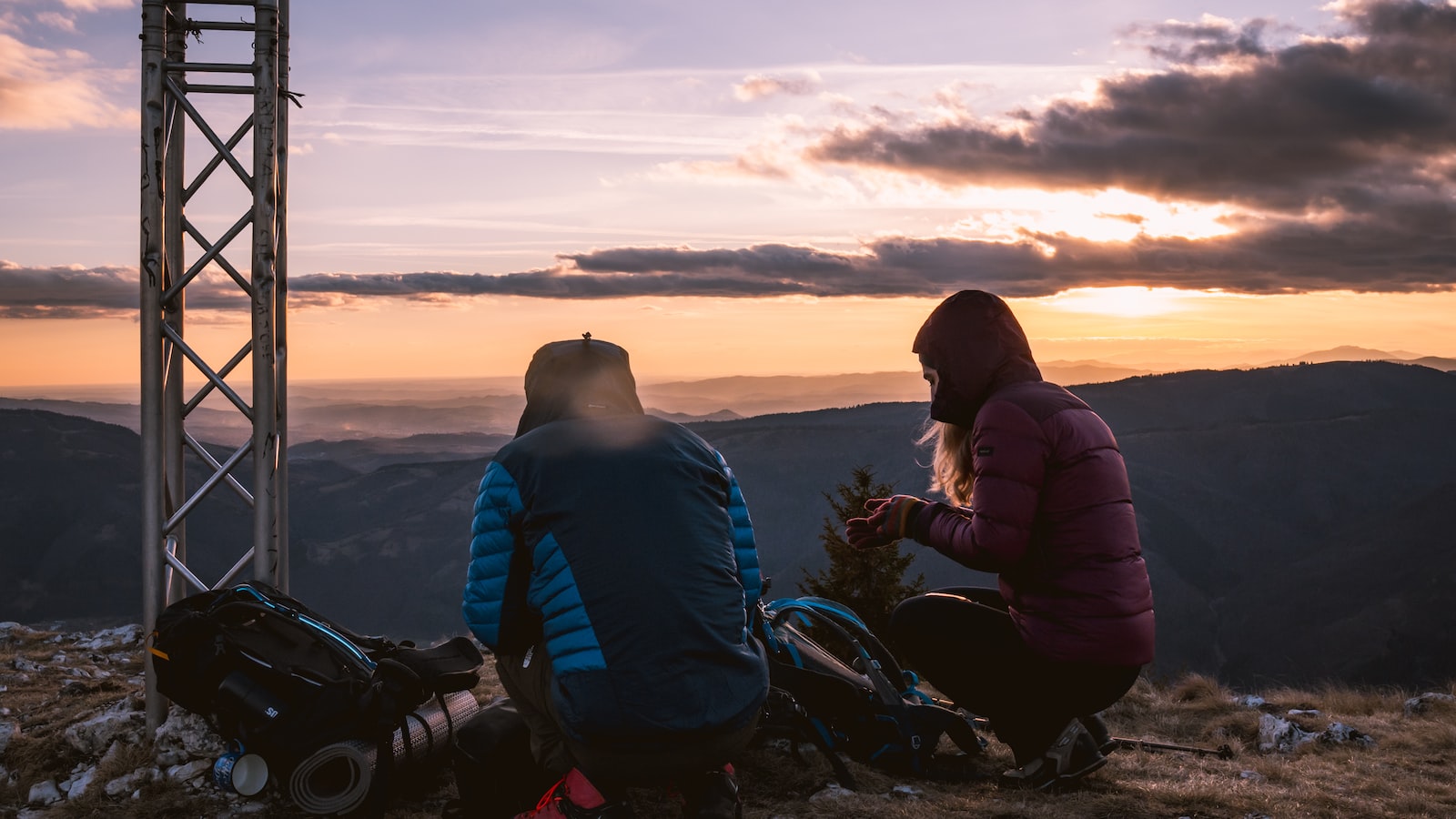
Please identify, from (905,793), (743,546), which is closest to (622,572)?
(743,546)

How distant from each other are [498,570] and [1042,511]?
2.18m

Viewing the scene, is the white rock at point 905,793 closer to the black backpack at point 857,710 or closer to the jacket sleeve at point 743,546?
the black backpack at point 857,710

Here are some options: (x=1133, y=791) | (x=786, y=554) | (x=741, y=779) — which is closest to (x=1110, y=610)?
(x=1133, y=791)

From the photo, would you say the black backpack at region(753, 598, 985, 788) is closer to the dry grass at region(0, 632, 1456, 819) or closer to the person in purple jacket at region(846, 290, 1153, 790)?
the dry grass at region(0, 632, 1456, 819)

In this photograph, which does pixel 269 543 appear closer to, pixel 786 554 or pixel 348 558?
pixel 786 554

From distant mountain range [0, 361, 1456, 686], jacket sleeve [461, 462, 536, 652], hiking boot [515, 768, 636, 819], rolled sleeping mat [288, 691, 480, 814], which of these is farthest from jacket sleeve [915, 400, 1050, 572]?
distant mountain range [0, 361, 1456, 686]

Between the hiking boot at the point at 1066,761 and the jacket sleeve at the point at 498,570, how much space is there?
8.88 ft

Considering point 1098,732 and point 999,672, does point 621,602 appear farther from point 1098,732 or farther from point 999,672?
point 1098,732

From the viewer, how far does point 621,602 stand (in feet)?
9.81

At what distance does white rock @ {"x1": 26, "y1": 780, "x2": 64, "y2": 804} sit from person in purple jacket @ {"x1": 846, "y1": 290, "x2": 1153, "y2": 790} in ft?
14.1

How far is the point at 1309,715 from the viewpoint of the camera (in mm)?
7449

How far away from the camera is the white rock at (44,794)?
5055mm

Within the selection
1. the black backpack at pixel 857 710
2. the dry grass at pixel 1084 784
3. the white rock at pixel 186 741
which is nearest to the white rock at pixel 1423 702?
the dry grass at pixel 1084 784

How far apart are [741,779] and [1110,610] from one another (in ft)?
6.78
